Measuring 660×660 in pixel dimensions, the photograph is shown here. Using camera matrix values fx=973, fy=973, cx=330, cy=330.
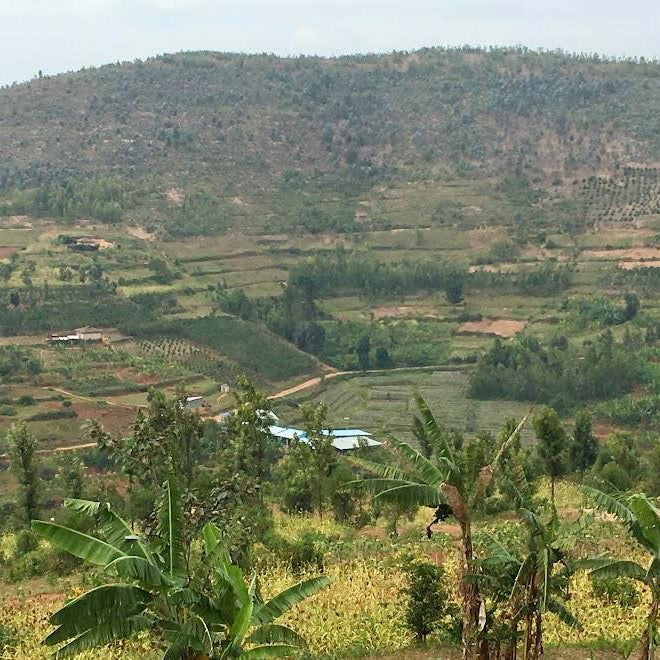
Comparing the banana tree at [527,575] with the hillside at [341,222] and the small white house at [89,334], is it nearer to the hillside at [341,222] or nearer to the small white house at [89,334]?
the hillside at [341,222]

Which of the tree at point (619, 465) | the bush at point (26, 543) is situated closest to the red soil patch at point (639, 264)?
the tree at point (619, 465)

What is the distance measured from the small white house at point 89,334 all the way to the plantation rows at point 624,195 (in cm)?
3941

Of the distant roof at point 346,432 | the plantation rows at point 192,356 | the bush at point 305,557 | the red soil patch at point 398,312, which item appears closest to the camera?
the bush at point 305,557

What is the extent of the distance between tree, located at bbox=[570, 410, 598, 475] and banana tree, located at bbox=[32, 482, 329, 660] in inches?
892

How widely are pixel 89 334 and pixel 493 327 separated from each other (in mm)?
24234

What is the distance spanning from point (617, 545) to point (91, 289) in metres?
41.9

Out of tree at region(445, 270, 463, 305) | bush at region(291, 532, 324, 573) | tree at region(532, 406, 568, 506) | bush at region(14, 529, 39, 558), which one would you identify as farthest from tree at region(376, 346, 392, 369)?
bush at region(291, 532, 324, 573)

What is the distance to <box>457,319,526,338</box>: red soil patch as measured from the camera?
5869 cm

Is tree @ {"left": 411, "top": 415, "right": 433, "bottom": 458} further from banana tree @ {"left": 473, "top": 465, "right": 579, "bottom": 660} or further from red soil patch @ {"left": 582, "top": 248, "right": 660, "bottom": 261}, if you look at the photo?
red soil patch @ {"left": 582, "top": 248, "right": 660, "bottom": 261}

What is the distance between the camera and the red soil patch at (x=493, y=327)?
58.7 metres

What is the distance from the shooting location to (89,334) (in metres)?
52.1

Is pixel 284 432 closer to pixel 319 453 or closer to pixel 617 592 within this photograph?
pixel 319 453

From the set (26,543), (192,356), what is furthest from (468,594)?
(192,356)

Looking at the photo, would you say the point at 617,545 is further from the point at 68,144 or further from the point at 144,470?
the point at 68,144
